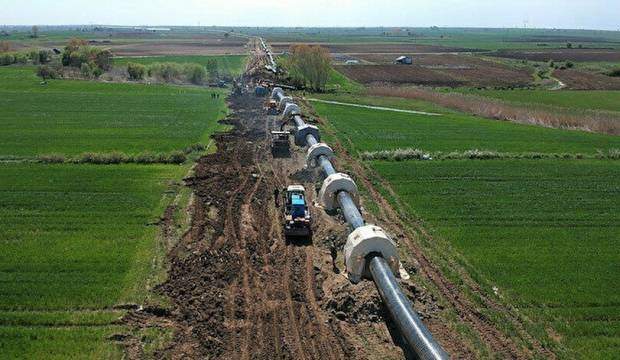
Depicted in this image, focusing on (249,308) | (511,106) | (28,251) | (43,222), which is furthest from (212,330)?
(511,106)

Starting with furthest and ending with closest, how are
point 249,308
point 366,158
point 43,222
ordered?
point 366,158 < point 43,222 < point 249,308

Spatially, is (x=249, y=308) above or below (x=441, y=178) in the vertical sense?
below

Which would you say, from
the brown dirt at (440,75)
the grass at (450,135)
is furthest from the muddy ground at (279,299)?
the brown dirt at (440,75)

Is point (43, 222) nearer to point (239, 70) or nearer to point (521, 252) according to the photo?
point (521, 252)

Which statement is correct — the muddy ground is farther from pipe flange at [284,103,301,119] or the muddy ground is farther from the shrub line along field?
pipe flange at [284,103,301,119]

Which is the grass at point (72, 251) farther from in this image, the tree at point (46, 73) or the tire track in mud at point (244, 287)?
the tree at point (46, 73)

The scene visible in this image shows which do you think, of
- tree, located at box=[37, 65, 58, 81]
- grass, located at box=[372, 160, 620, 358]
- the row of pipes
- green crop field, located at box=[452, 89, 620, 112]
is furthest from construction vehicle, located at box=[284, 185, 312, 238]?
tree, located at box=[37, 65, 58, 81]

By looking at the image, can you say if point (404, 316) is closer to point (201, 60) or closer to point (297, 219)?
point (297, 219)
